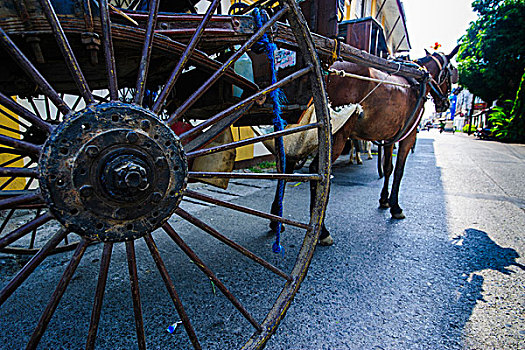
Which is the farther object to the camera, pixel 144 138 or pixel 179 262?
pixel 179 262

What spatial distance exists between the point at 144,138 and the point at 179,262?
5.14 ft

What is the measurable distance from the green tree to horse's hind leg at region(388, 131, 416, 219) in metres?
20.0

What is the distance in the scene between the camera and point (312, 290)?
78.1 inches

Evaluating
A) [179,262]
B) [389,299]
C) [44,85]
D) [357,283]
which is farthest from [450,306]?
[44,85]

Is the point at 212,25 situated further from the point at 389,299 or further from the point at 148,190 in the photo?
the point at 389,299

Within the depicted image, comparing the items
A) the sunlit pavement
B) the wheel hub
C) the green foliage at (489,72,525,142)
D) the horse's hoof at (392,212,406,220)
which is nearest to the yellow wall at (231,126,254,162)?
the sunlit pavement

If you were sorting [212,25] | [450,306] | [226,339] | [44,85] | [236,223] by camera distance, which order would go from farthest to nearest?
[236,223]
[450,306]
[226,339]
[212,25]
[44,85]

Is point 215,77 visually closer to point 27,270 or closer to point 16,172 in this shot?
point 16,172

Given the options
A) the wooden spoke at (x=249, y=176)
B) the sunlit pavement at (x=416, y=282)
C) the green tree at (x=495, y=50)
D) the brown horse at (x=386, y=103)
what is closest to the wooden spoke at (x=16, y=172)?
the wooden spoke at (x=249, y=176)

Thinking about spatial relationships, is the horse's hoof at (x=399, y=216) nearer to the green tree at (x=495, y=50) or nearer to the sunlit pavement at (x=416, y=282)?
the sunlit pavement at (x=416, y=282)

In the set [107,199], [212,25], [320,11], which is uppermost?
[320,11]

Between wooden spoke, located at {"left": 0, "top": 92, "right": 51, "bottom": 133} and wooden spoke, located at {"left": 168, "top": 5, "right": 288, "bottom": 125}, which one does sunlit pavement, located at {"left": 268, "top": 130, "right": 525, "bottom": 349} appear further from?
wooden spoke, located at {"left": 0, "top": 92, "right": 51, "bottom": 133}

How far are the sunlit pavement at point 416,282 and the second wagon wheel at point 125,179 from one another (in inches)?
14.0

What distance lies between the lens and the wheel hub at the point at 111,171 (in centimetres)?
94
